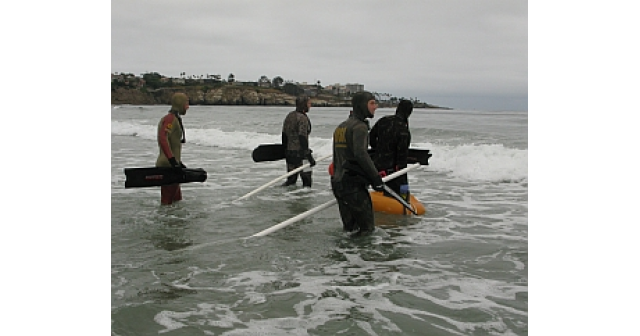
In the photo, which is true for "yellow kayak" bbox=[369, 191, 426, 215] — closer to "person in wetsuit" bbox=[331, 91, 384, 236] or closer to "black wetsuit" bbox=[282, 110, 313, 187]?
"person in wetsuit" bbox=[331, 91, 384, 236]

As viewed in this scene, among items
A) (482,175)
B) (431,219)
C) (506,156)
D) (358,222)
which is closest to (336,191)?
(358,222)

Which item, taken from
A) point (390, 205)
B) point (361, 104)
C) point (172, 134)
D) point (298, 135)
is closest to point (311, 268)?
point (361, 104)

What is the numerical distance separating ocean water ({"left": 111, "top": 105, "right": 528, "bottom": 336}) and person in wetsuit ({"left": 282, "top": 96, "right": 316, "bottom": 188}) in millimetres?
730

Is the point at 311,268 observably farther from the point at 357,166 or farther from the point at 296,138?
the point at 296,138

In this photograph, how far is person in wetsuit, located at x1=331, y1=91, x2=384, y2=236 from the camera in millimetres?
5922

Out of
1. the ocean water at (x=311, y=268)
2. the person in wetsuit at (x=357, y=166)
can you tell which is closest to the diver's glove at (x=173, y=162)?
the ocean water at (x=311, y=268)

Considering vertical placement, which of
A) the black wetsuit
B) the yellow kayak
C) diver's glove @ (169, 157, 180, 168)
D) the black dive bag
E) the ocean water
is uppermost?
the black wetsuit

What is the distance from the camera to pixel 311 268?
526 cm

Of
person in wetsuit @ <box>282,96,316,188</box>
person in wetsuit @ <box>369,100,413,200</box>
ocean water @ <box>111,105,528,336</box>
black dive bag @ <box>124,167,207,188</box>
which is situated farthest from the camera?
person in wetsuit @ <box>282,96,316,188</box>

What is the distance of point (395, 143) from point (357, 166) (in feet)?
5.42

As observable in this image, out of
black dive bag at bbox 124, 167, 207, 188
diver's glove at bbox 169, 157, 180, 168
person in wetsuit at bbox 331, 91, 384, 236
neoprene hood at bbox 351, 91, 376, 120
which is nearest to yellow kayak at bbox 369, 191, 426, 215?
person in wetsuit at bbox 331, 91, 384, 236

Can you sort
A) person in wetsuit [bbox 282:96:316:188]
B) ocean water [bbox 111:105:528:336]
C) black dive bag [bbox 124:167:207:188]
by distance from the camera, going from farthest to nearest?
person in wetsuit [bbox 282:96:316:188] < black dive bag [bbox 124:167:207:188] < ocean water [bbox 111:105:528:336]

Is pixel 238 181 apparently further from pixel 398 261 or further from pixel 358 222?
pixel 398 261

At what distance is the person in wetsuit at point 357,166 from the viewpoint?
5.92 metres
